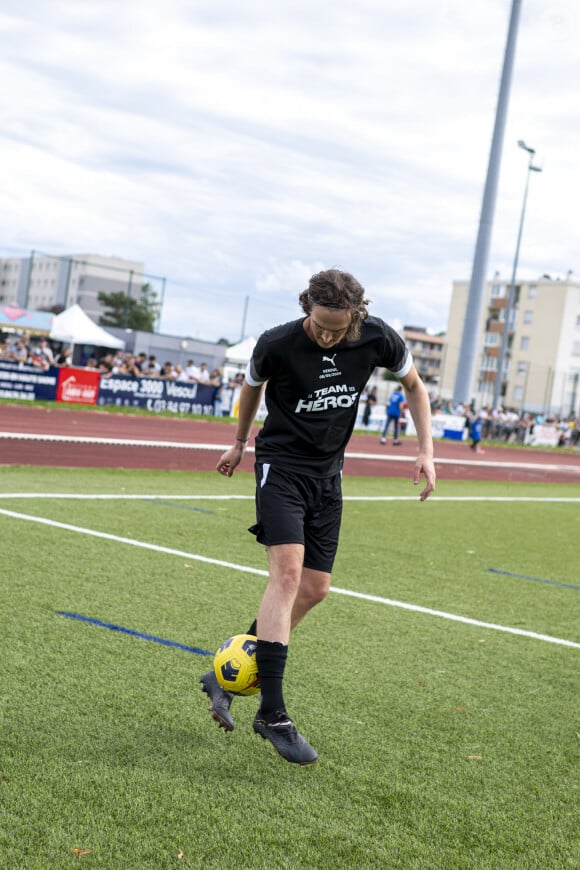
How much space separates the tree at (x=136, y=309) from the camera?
4288 cm

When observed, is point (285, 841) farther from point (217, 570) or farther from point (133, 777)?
point (217, 570)

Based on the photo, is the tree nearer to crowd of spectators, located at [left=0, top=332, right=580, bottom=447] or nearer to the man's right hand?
crowd of spectators, located at [left=0, top=332, right=580, bottom=447]

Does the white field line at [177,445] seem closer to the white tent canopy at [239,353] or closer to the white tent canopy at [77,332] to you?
the white tent canopy at [77,332]

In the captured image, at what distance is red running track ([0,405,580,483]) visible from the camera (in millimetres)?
17047

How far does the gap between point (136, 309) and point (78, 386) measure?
662 inches

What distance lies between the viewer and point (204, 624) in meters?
6.04

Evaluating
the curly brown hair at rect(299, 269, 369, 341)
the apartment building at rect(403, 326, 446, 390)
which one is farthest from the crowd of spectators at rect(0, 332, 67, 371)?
the apartment building at rect(403, 326, 446, 390)

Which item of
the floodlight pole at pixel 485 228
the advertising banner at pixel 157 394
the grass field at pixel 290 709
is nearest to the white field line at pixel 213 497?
the grass field at pixel 290 709

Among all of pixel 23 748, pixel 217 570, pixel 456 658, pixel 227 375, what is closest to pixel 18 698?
pixel 23 748

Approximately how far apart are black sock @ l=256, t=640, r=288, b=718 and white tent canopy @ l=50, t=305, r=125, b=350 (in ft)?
101

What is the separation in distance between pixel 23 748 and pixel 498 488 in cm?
1710

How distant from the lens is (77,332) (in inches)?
1385

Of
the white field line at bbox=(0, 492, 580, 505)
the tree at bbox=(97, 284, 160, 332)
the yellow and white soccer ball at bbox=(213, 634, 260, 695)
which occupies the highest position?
the tree at bbox=(97, 284, 160, 332)

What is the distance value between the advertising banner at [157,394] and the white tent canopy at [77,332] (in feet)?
14.2
